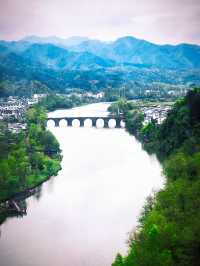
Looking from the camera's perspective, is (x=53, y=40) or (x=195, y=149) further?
(x=53, y=40)

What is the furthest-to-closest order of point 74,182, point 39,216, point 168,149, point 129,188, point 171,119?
point 171,119 < point 168,149 < point 74,182 < point 129,188 < point 39,216

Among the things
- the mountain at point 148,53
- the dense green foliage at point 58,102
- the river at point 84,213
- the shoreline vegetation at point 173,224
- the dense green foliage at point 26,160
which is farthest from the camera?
the mountain at point 148,53

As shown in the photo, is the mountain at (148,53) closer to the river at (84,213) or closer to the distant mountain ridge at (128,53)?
the distant mountain ridge at (128,53)

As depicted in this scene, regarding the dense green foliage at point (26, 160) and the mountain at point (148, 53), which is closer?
the dense green foliage at point (26, 160)

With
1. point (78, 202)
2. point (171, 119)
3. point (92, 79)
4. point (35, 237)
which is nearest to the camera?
point (35, 237)

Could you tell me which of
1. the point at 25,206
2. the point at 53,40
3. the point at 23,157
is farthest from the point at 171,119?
the point at 53,40

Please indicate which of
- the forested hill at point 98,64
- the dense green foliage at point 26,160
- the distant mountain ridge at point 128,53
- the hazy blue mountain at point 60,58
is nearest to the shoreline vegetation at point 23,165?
the dense green foliage at point 26,160

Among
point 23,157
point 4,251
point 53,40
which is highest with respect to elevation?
point 53,40

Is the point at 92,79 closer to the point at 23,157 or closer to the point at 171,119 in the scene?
the point at 171,119

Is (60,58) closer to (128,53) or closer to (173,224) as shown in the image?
(128,53)
